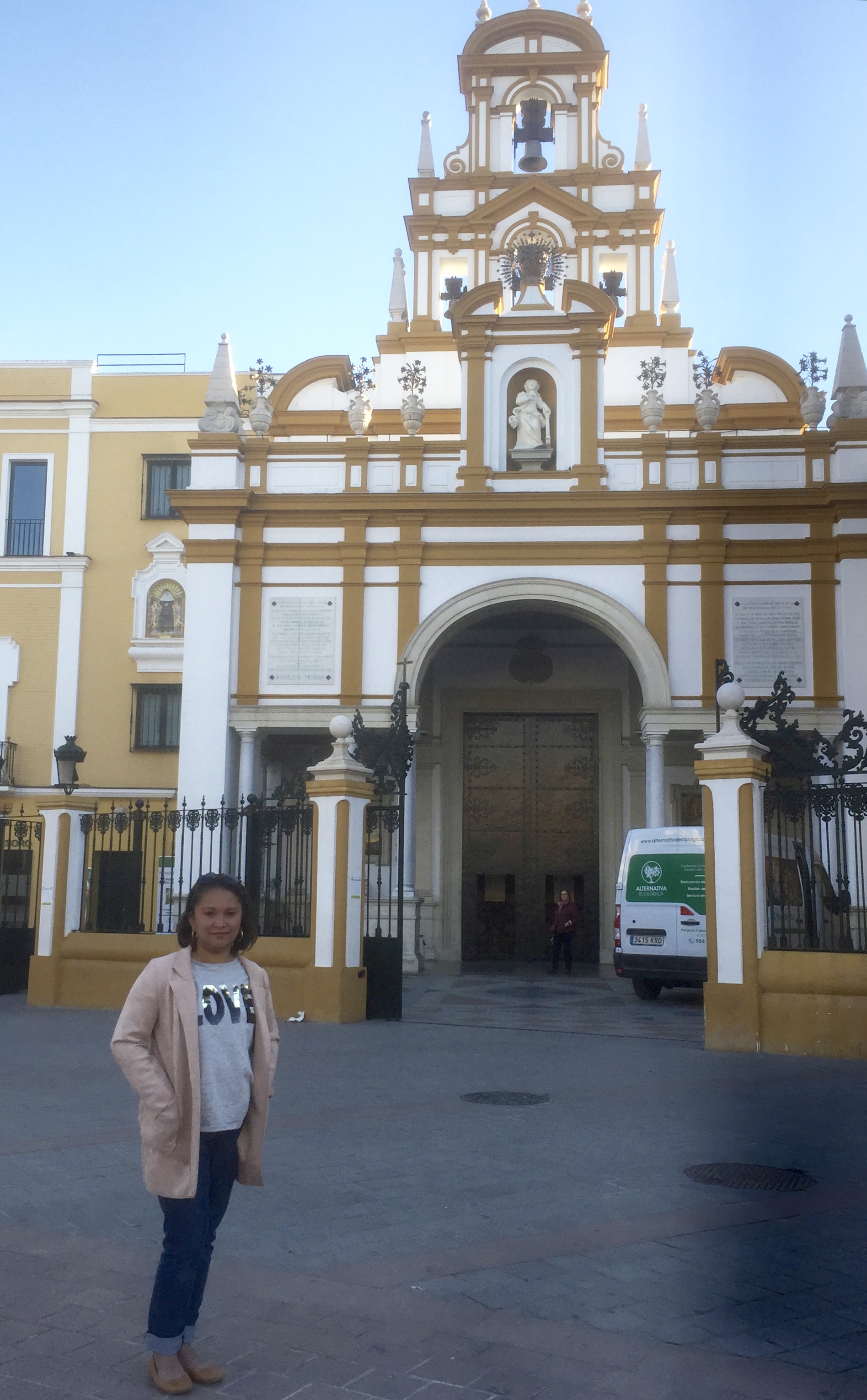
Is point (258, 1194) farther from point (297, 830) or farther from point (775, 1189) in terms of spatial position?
point (297, 830)

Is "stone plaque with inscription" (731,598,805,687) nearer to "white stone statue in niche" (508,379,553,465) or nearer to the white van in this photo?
"white stone statue in niche" (508,379,553,465)

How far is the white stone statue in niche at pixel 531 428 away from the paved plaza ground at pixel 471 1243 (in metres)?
12.9

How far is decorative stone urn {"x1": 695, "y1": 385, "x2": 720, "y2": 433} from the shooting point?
20469 millimetres

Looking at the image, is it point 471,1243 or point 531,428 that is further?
point 531,428

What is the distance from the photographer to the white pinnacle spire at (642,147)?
2534 cm

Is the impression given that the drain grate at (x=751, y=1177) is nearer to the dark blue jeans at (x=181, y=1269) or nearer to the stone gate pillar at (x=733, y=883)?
the dark blue jeans at (x=181, y=1269)

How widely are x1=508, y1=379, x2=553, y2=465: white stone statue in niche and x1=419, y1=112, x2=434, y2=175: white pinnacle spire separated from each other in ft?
24.3

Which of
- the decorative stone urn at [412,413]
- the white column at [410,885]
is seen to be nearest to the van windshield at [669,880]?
the white column at [410,885]

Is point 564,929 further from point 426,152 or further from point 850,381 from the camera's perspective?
point 426,152

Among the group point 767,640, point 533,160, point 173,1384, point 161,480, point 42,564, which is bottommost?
point 173,1384

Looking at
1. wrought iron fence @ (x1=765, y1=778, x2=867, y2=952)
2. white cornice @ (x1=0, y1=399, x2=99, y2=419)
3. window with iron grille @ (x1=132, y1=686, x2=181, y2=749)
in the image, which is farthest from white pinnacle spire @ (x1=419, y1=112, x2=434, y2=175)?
wrought iron fence @ (x1=765, y1=778, x2=867, y2=952)

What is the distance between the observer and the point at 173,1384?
3.74m

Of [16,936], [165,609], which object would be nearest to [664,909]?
[16,936]

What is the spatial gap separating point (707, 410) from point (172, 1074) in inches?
723
